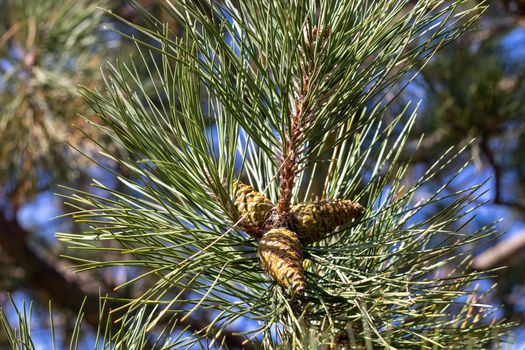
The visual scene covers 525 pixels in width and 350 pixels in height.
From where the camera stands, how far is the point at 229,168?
0.72 m

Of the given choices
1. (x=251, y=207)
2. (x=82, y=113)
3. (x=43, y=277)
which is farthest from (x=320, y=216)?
(x=43, y=277)

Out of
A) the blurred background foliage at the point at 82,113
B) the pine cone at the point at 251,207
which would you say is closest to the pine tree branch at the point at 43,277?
the blurred background foliage at the point at 82,113

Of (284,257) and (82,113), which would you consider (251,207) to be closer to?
(284,257)

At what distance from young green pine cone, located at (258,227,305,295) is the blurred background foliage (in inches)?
36.5

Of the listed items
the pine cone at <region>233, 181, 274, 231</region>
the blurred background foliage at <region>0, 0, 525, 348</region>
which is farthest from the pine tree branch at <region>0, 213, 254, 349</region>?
the pine cone at <region>233, 181, 274, 231</region>

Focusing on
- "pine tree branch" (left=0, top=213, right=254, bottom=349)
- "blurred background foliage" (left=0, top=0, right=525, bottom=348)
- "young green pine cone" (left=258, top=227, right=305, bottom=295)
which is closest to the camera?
"young green pine cone" (left=258, top=227, right=305, bottom=295)

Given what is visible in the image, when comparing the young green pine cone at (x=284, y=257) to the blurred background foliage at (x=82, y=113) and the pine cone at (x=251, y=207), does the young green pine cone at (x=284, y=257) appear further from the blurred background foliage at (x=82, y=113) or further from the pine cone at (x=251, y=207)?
the blurred background foliage at (x=82, y=113)

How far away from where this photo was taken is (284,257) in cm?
65

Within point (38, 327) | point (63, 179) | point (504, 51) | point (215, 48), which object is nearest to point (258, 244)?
point (215, 48)

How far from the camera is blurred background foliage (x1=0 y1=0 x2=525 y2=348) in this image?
5.74 feet

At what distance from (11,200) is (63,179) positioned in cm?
22

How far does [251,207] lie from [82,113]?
112 cm

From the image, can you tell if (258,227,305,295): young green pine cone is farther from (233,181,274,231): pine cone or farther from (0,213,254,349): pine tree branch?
(0,213,254,349): pine tree branch

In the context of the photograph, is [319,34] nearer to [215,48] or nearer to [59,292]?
[215,48]
